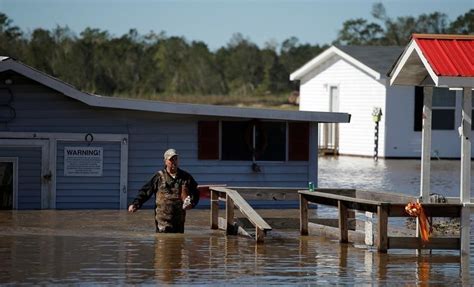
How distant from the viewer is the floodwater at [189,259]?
13984mm

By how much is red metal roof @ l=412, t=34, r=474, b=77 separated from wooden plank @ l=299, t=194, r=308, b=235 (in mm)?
3607

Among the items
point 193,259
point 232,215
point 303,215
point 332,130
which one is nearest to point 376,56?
point 332,130

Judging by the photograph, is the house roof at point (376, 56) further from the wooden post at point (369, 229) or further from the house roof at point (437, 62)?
the wooden post at point (369, 229)

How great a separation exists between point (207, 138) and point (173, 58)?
61588 mm

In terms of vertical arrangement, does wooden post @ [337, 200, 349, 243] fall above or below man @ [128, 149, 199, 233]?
below

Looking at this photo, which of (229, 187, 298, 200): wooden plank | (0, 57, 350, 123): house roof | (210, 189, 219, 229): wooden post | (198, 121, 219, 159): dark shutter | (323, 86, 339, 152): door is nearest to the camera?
(210, 189, 219, 229): wooden post

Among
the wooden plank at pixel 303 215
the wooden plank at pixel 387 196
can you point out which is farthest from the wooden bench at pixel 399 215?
the wooden plank at pixel 303 215

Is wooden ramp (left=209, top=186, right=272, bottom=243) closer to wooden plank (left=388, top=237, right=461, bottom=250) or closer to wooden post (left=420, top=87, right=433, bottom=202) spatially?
wooden plank (left=388, top=237, right=461, bottom=250)

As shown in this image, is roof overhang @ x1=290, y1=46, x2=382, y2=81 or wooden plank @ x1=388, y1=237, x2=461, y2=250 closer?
wooden plank @ x1=388, y1=237, x2=461, y2=250

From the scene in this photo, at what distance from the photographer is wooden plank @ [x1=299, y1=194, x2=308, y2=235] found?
18906 millimetres

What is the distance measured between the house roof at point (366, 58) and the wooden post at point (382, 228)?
22371mm

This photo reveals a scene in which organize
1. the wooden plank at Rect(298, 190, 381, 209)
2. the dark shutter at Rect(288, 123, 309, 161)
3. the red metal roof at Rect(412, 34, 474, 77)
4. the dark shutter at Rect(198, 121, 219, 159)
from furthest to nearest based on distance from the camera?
→ 1. the dark shutter at Rect(288, 123, 309, 161)
2. the dark shutter at Rect(198, 121, 219, 159)
3. the wooden plank at Rect(298, 190, 381, 209)
4. the red metal roof at Rect(412, 34, 474, 77)

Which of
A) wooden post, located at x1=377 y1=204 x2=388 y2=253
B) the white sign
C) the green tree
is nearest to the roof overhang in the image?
the white sign

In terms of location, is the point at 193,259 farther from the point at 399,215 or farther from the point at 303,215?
the point at 303,215
